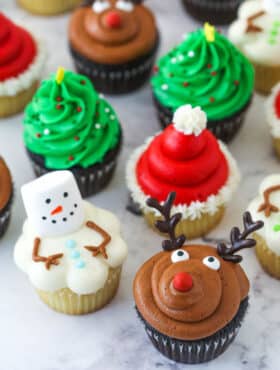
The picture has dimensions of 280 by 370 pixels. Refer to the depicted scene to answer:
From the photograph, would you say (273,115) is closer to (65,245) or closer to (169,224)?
(169,224)

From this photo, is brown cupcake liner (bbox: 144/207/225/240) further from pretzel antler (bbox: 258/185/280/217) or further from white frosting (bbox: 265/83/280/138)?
white frosting (bbox: 265/83/280/138)

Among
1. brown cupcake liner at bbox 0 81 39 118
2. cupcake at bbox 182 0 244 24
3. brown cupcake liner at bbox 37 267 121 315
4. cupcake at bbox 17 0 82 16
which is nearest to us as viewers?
brown cupcake liner at bbox 37 267 121 315

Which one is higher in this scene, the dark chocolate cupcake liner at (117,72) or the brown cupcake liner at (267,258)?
the dark chocolate cupcake liner at (117,72)

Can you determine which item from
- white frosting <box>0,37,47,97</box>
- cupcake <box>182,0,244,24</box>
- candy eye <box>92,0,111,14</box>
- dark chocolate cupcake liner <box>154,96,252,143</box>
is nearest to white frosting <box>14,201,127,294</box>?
dark chocolate cupcake liner <box>154,96,252,143</box>

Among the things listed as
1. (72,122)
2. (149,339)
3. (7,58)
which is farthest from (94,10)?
(149,339)

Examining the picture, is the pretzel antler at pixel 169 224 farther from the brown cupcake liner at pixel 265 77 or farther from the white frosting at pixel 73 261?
the brown cupcake liner at pixel 265 77

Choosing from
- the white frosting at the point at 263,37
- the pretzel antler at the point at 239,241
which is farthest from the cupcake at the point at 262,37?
the pretzel antler at the point at 239,241

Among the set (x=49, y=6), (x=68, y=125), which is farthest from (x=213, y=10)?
(x=68, y=125)
